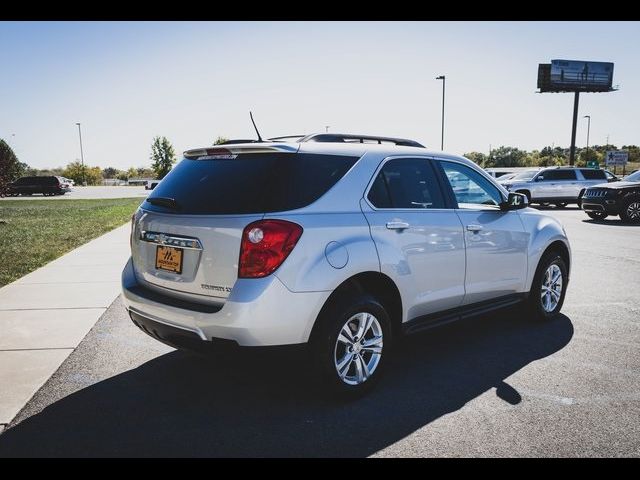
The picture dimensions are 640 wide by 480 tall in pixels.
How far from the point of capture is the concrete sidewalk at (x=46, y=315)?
3.85 m

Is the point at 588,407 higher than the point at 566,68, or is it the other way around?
the point at 566,68

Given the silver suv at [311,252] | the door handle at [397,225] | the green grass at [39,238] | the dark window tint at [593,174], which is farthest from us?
the dark window tint at [593,174]

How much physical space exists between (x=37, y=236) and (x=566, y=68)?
50.0m

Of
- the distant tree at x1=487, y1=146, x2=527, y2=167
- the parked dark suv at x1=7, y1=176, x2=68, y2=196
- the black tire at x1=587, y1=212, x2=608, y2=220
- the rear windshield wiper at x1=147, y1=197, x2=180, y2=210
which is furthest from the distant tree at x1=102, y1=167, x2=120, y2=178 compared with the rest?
the rear windshield wiper at x1=147, y1=197, x2=180, y2=210

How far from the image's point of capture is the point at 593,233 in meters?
13.3

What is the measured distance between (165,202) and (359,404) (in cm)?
202

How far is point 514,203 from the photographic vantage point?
4840 millimetres

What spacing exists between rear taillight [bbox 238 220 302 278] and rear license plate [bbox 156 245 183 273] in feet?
1.81

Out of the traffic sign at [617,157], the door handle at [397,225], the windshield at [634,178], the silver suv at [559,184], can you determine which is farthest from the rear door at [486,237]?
the traffic sign at [617,157]

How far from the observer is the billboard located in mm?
47719

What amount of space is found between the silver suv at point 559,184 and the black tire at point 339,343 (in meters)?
19.9

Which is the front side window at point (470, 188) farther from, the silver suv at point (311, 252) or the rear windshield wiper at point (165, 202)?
the rear windshield wiper at point (165, 202)
